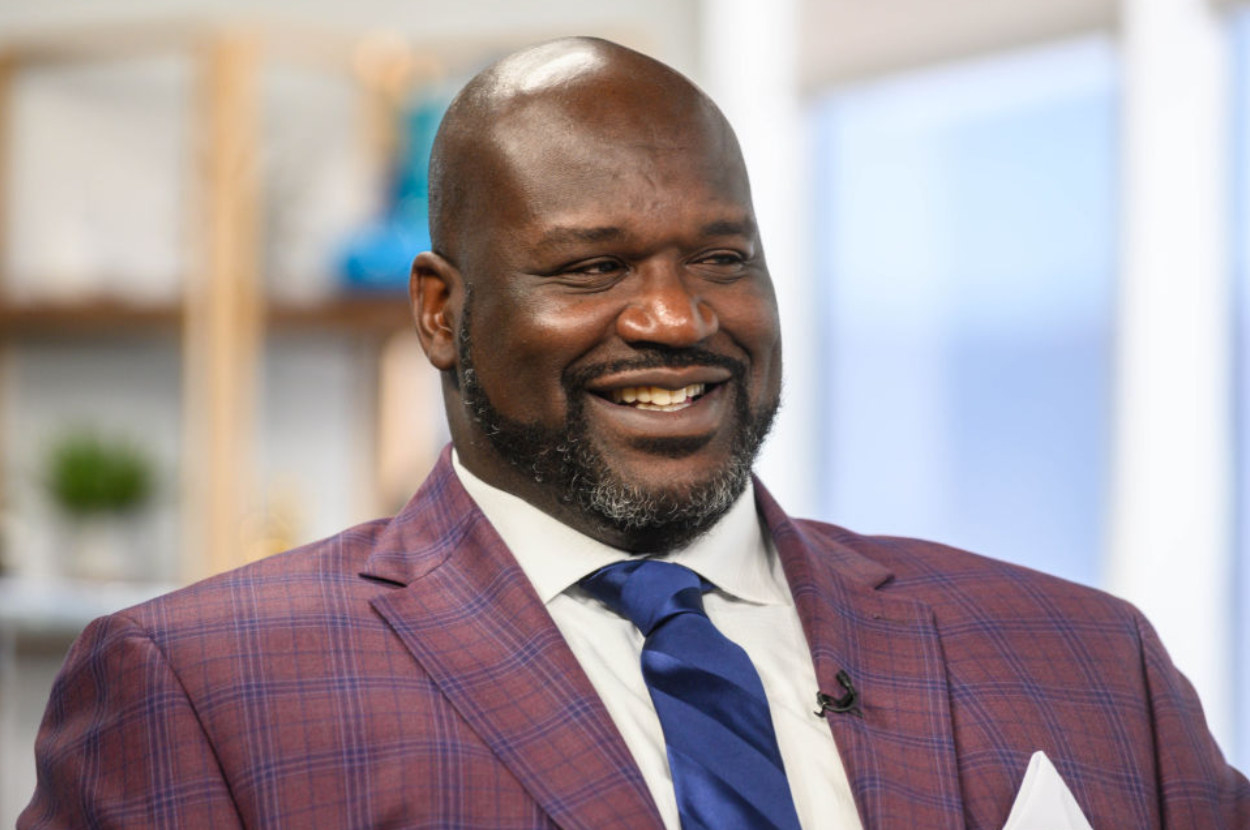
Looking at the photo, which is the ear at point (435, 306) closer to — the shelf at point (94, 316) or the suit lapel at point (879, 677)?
the suit lapel at point (879, 677)

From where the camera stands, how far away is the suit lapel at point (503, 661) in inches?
48.1

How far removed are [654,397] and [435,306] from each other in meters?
0.24

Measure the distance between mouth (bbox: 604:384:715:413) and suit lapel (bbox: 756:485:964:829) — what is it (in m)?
0.20

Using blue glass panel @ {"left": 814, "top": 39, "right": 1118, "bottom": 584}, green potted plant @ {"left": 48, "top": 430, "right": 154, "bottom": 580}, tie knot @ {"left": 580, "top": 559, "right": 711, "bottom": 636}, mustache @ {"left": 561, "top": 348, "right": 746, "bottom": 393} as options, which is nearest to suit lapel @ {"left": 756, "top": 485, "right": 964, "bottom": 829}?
tie knot @ {"left": 580, "top": 559, "right": 711, "bottom": 636}

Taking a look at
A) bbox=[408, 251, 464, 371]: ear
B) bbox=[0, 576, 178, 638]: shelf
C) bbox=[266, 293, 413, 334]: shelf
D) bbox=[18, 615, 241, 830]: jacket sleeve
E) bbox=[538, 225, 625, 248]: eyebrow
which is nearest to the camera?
bbox=[18, 615, 241, 830]: jacket sleeve

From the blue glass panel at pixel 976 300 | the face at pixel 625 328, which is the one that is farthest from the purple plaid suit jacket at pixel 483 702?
the blue glass panel at pixel 976 300

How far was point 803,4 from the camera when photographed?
403cm

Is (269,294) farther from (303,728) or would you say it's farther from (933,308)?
(303,728)

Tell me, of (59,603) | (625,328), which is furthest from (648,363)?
(59,603)

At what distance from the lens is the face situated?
4.33 ft

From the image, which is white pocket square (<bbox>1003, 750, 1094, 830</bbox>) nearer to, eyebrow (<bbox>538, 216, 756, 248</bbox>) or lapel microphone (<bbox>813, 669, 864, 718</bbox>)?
lapel microphone (<bbox>813, 669, 864, 718</bbox>)

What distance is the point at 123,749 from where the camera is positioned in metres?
1.24

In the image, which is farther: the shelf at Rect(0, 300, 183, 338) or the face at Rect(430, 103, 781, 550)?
the shelf at Rect(0, 300, 183, 338)

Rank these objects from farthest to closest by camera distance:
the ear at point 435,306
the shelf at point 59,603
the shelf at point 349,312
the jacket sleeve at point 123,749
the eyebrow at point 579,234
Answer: the shelf at point 349,312 → the shelf at point 59,603 → the ear at point 435,306 → the eyebrow at point 579,234 → the jacket sleeve at point 123,749
